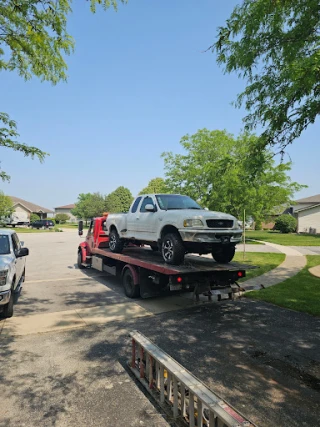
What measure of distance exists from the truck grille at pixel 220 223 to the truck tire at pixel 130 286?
273cm

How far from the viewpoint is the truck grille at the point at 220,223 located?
22.1 feet

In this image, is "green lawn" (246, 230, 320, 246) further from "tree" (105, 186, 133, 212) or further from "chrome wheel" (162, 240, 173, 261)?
"tree" (105, 186, 133, 212)

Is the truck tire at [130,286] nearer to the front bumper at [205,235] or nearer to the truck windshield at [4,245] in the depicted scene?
the front bumper at [205,235]

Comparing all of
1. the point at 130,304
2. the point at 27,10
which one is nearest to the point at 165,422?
A: the point at 130,304

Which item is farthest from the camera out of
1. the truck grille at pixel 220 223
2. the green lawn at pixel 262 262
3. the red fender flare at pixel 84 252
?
the red fender flare at pixel 84 252

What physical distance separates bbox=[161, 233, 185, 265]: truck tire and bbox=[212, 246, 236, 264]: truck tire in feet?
3.71

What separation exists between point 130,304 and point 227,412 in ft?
17.5

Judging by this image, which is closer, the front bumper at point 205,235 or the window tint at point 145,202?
the front bumper at point 205,235

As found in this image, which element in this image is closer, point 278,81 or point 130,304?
point 278,81

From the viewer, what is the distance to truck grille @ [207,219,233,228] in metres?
6.74

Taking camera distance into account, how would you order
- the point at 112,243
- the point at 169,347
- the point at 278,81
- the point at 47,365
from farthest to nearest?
the point at 112,243 < the point at 278,81 < the point at 169,347 < the point at 47,365

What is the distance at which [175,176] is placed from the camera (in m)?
30.6

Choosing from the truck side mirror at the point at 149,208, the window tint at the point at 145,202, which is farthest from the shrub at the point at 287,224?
the truck side mirror at the point at 149,208

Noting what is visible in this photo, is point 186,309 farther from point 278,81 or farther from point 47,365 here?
point 278,81
